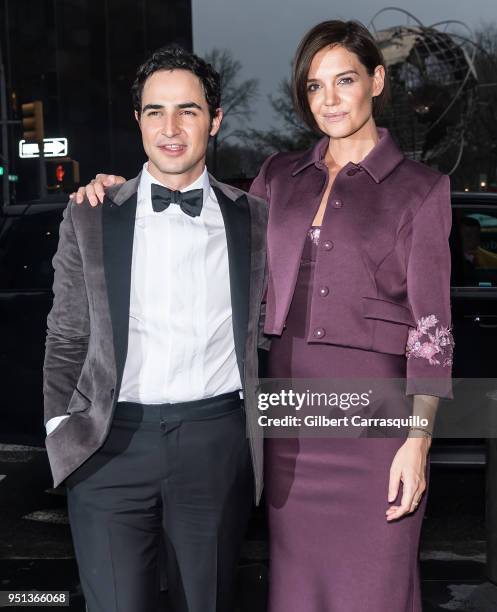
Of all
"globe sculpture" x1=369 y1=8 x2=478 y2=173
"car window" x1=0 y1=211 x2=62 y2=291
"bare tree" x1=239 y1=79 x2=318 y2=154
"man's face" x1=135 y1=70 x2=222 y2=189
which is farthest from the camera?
"bare tree" x1=239 y1=79 x2=318 y2=154

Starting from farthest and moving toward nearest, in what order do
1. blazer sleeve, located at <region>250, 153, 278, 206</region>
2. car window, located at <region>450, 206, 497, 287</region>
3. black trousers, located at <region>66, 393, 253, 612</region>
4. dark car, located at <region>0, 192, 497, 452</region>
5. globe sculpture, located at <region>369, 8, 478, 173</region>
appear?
1. globe sculpture, located at <region>369, 8, 478, 173</region>
2. car window, located at <region>450, 206, 497, 287</region>
3. dark car, located at <region>0, 192, 497, 452</region>
4. blazer sleeve, located at <region>250, 153, 278, 206</region>
5. black trousers, located at <region>66, 393, 253, 612</region>

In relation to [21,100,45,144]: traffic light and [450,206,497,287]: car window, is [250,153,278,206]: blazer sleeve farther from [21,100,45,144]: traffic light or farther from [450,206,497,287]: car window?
[21,100,45,144]: traffic light

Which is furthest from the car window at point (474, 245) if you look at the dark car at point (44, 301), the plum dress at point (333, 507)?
the plum dress at point (333, 507)

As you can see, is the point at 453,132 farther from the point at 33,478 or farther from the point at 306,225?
the point at 306,225

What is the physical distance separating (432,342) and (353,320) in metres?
0.24

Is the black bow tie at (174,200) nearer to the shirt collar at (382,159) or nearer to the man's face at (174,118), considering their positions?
the man's face at (174,118)

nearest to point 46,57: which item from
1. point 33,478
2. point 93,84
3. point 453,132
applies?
point 93,84

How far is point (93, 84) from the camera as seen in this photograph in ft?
144

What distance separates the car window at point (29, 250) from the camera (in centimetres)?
561

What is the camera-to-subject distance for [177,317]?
2.79 meters

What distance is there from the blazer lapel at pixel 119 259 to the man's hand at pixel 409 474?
82 centimetres

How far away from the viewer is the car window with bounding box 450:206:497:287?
6.08 meters

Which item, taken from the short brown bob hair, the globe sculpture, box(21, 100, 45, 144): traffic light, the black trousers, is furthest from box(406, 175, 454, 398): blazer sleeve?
the globe sculpture

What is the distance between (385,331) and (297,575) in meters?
0.80
